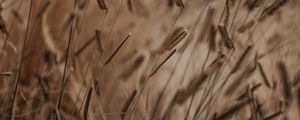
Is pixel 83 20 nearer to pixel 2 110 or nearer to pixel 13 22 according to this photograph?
pixel 13 22

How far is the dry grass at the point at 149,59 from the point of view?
4.82 ft

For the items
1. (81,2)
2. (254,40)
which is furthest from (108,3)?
(254,40)

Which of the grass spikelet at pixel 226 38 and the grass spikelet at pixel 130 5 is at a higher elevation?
the grass spikelet at pixel 130 5

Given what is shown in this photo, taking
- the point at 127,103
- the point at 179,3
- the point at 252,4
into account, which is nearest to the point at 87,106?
the point at 127,103

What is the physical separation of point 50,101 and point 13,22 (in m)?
0.23

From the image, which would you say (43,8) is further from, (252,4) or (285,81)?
(285,81)

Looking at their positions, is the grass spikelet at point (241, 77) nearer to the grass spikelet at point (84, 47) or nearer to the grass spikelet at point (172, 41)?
the grass spikelet at point (172, 41)

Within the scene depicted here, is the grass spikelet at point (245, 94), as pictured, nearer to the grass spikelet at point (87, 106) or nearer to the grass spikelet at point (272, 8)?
the grass spikelet at point (272, 8)

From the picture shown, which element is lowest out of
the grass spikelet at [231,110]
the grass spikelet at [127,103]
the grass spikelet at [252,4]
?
the grass spikelet at [231,110]

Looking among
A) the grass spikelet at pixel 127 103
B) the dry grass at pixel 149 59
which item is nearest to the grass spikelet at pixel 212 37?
the dry grass at pixel 149 59

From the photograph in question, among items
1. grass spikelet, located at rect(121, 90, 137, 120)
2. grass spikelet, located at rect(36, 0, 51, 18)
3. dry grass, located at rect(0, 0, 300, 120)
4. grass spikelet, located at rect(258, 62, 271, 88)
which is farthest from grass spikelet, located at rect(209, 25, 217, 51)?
grass spikelet, located at rect(36, 0, 51, 18)

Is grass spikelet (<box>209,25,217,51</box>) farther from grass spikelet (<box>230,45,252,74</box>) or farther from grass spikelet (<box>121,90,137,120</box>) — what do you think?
grass spikelet (<box>121,90,137,120</box>)

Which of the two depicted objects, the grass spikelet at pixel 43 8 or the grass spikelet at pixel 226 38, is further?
the grass spikelet at pixel 43 8

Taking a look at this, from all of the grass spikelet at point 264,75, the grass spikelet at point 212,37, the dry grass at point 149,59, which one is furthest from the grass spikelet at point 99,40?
the grass spikelet at point 264,75
